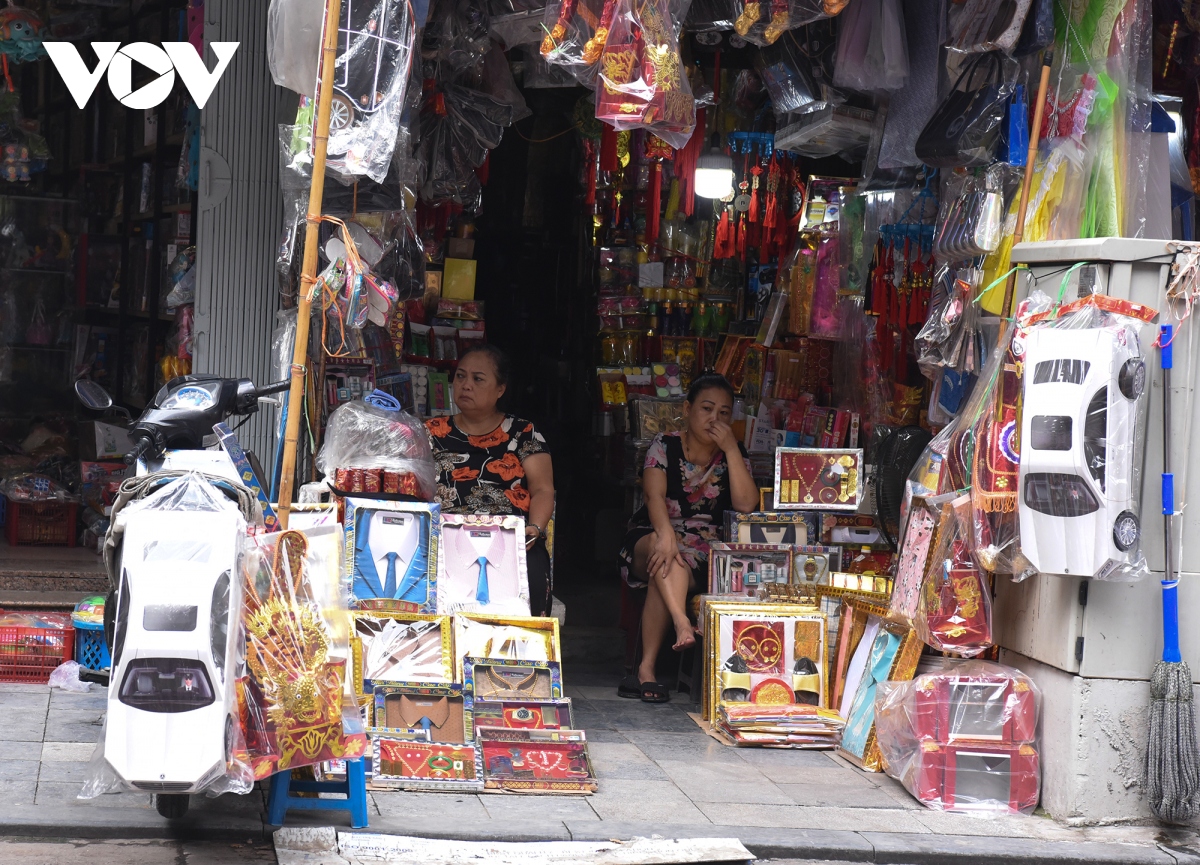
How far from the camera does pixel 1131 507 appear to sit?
14.3 ft

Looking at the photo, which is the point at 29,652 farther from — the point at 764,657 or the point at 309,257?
the point at 764,657

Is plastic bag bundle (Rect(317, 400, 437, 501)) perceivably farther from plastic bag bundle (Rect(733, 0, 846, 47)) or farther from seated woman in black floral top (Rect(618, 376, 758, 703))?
plastic bag bundle (Rect(733, 0, 846, 47))

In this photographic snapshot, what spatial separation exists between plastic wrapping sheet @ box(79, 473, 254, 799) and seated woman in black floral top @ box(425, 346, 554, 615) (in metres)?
2.18

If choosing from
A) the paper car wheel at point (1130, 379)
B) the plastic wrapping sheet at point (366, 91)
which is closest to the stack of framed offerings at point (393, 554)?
the plastic wrapping sheet at point (366, 91)

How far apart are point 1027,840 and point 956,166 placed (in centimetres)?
256

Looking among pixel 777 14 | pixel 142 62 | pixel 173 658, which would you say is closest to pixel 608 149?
pixel 777 14

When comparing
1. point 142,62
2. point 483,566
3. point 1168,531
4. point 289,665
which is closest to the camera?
point 289,665

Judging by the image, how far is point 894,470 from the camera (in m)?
6.00

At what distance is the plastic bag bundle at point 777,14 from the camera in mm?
5418

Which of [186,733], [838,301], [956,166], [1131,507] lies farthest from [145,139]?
[1131,507]

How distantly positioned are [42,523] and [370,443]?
266 cm

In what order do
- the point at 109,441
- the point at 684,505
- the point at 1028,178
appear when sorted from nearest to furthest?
1. the point at 1028,178
2. the point at 684,505
3. the point at 109,441

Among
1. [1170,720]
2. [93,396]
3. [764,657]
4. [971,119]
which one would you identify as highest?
[971,119]

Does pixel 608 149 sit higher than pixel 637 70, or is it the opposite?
pixel 608 149
